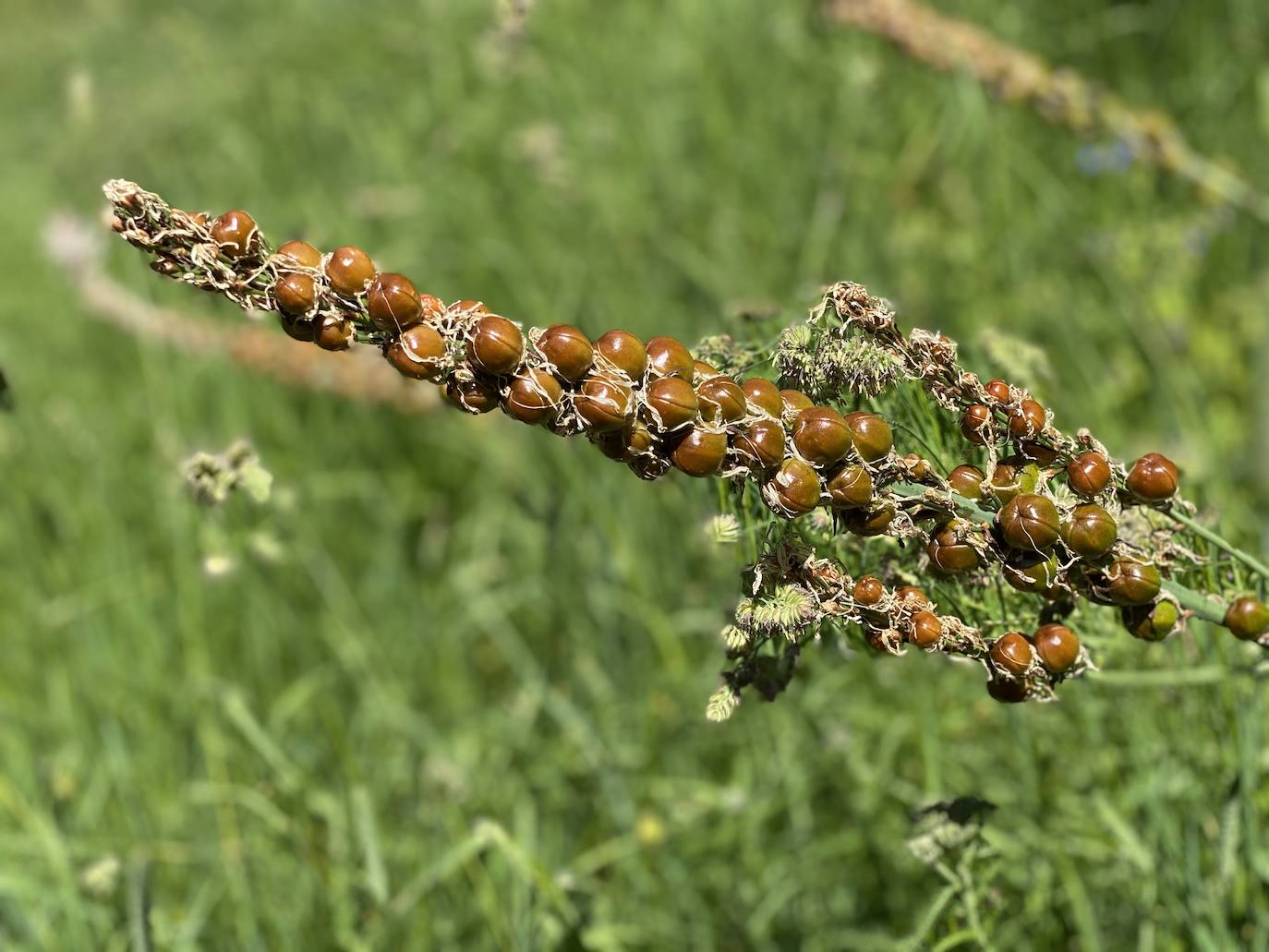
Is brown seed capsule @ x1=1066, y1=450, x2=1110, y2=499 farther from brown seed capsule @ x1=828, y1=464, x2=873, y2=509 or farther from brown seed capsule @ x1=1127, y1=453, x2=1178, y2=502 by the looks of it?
brown seed capsule @ x1=828, y1=464, x2=873, y2=509

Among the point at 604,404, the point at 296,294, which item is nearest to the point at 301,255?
the point at 296,294

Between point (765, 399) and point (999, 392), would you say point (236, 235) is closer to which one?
point (765, 399)

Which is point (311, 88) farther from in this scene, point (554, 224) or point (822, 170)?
point (822, 170)

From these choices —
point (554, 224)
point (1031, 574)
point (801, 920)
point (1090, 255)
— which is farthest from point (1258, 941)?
point (554, 224)

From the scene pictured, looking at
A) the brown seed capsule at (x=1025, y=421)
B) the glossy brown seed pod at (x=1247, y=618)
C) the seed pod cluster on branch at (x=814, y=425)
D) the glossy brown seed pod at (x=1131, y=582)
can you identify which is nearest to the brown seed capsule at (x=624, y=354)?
the seed pod cluster on branch at (x=814, y=425)

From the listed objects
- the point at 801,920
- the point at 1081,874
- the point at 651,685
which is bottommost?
the point at 801,920

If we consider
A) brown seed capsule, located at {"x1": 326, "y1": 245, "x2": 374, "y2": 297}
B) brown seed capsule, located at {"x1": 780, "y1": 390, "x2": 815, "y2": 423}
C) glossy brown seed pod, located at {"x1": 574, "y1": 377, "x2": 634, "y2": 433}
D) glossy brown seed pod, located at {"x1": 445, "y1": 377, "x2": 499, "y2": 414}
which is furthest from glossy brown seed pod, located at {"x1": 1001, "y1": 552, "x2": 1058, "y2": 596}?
brown seed capsule, located at {"x1": 326, "y1": 245, "x2": 374, "y2": 297}

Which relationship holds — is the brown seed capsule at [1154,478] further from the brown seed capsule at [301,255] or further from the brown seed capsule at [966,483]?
the brown seed capsule at [301,255]
